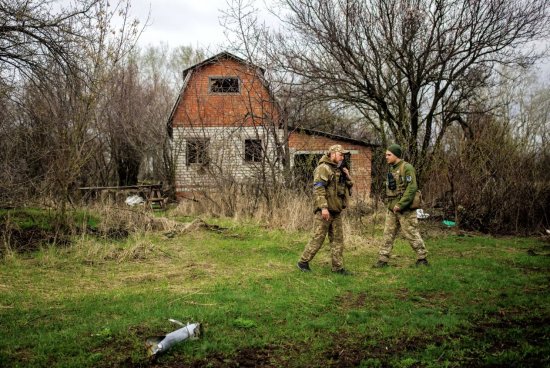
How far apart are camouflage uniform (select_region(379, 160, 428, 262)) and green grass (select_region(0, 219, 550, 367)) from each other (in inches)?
16.3

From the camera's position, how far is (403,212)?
7523 millimetres

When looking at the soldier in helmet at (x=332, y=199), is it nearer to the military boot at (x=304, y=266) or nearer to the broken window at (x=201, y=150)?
the military boot at (x=304, y=266)

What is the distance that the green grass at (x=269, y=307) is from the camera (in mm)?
3957

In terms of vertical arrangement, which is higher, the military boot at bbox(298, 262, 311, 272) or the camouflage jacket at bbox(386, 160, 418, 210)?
the camouflage jacket at bbox(386, 160, 418, 210)

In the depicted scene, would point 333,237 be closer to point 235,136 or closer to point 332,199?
point 332,199

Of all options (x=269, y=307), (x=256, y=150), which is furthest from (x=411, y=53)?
(x=269, y=307)

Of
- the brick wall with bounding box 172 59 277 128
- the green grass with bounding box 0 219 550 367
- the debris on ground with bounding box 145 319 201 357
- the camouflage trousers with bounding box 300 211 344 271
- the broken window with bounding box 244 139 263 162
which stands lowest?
the green grass with bounding box 0 219 550 367

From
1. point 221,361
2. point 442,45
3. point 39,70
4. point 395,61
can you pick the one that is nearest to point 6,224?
point 39,70

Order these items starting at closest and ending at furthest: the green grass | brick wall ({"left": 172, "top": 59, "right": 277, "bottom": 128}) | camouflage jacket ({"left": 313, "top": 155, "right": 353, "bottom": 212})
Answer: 1. the green grass
2. camouflage jacket ({"left": 313, "top": 155, "right": 353, "bottom": 212})
3. brick wall ({"left": 172, "top": 59, "right": 277, "bottom": 128})

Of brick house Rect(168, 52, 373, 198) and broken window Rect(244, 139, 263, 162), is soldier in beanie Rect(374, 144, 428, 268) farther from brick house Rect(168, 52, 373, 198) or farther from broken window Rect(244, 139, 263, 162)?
broken window Rect(244, 139, 263, 162)

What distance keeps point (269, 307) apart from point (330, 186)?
8.01ft

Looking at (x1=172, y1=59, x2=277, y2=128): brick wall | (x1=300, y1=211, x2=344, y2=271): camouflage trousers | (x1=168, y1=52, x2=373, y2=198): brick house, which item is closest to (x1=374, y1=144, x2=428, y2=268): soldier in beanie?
(x1=300, y1=211, x2=344, y2=271): camouflage trousers

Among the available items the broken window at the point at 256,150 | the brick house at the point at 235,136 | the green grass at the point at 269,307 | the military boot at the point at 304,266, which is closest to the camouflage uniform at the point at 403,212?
the green grass at the point at 269,307

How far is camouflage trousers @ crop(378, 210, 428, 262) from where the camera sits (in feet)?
24.6
